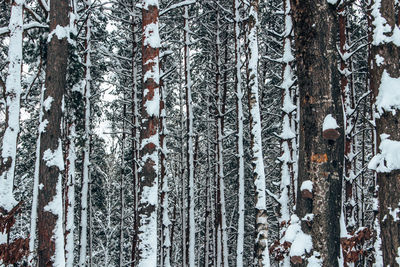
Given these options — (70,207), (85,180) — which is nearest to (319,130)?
(70,207)

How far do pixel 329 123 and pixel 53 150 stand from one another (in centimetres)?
526

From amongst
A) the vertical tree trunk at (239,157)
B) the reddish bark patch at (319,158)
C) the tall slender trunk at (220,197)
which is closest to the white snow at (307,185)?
the reddish bark patch at (319,158)

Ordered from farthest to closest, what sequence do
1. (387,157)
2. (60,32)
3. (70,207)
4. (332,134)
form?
(70,207)
(60,32)
(387,157)
(332,134)

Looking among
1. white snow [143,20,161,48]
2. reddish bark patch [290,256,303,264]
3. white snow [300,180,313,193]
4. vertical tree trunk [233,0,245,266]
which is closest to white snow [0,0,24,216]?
white snow [143,20,161,48]

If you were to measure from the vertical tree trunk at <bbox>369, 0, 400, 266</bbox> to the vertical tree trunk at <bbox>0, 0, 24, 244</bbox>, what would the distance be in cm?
667

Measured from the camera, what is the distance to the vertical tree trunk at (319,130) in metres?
3.48

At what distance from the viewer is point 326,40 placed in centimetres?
376

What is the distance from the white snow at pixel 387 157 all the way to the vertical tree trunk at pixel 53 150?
5459mm

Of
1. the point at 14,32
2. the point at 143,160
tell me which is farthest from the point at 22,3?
the point at 143,160

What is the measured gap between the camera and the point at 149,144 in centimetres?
621

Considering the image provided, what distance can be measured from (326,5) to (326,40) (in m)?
0.40

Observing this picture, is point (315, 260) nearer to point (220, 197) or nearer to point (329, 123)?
point (329, 123)

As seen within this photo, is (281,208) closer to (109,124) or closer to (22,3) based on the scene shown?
(22,3)

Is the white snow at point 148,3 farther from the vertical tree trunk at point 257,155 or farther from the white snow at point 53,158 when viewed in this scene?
the white snow at point 53,158
